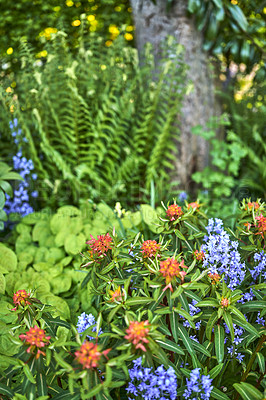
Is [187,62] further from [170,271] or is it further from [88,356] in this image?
[88,356]

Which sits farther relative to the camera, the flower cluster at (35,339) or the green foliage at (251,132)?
the green foliage at (251,132)

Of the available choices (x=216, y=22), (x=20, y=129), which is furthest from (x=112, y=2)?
→ (x=20, y=129)

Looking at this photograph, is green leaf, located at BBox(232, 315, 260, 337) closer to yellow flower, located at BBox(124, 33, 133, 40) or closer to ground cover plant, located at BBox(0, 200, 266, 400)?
ground cover plant, located at BBox(0, 200, 266, 400)

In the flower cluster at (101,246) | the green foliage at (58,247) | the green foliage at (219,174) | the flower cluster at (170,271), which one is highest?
the flower cluster at (170,271)

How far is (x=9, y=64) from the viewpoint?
3.59 metres

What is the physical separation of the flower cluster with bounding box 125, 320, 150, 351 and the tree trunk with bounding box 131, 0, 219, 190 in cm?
257

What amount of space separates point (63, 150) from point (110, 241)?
207cm

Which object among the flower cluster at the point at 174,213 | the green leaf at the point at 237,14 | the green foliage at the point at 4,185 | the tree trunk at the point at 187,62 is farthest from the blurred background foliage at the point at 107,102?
the flower cluster at the point at 174,213

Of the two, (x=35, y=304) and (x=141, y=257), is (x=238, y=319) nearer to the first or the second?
(x=141, y=257)

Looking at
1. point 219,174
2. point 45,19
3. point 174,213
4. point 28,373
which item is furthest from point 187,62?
point 28,373

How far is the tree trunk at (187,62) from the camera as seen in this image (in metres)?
3.49

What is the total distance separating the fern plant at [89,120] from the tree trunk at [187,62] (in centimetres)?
36

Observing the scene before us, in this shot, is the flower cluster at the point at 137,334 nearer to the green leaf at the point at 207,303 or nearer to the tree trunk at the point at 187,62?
the green leaf at the point at 207,303

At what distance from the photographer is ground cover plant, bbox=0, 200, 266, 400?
965 millimetres
